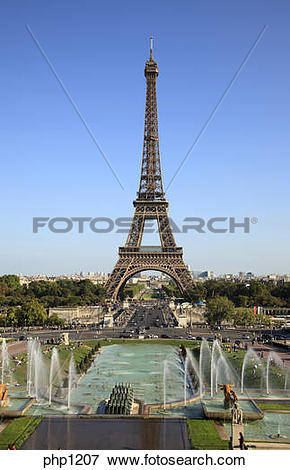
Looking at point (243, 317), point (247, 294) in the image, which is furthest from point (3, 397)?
point (247, 294)

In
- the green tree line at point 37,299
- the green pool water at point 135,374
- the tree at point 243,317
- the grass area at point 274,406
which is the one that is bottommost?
the grass area at point 274,406

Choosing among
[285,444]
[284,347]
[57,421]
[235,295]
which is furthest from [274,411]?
[235,295]

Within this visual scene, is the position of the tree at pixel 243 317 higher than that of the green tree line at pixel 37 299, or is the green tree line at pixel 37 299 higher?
the green tree line at pixel 37 299

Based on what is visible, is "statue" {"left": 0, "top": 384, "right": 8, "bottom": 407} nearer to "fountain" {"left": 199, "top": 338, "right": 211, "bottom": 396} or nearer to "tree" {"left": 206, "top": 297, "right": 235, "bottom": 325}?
"fountain" {"left": 199, "top": 338, "right": 211, "bottom": 396}

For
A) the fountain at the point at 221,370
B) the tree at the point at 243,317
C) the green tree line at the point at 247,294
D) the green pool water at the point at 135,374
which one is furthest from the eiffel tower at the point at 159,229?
the fountain at the point at 221,370

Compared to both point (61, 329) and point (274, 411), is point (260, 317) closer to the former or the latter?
point (61, 329)

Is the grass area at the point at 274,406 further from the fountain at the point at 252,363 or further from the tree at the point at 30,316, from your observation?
the tree at the point at 30,316

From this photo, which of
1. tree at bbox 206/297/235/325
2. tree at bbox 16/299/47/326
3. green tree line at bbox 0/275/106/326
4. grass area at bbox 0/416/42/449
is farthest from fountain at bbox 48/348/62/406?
tree at bbox 206/297/235/325
